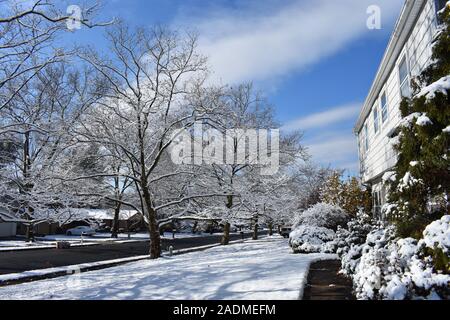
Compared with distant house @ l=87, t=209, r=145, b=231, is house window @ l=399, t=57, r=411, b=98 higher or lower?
higher

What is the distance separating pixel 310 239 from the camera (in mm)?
14859

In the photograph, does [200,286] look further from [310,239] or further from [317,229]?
[317,229]

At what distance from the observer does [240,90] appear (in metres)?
26.2

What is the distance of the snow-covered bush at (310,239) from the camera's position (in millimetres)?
14414

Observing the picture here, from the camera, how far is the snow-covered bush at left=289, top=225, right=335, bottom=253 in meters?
14.4

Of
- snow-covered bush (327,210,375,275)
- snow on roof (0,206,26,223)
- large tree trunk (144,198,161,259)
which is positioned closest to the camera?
snow-covered bush (327,210,375,275)

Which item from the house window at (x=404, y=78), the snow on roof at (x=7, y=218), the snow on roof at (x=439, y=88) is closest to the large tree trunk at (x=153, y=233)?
the snow on roof at (x=7, y=218)

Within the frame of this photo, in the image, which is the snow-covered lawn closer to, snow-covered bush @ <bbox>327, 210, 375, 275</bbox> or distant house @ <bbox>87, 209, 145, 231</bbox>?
snow-covered bush @ <bbox>327, 210, 375, 275</bbox>

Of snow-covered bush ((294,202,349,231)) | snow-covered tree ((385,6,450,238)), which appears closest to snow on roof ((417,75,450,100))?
snow-covered tree ((385,6,450,238))

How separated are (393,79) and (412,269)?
1077cm

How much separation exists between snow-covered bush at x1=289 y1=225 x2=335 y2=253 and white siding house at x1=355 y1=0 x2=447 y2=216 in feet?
10.3

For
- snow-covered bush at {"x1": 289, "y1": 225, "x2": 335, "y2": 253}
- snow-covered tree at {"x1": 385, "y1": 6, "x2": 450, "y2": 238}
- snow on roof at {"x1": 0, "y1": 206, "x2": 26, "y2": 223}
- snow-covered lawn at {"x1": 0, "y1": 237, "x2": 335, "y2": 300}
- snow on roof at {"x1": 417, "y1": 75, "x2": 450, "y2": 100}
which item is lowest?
snow-covered lawn at {"x1": 0, "y1": 237, "x2": 335, "y2": 300}
